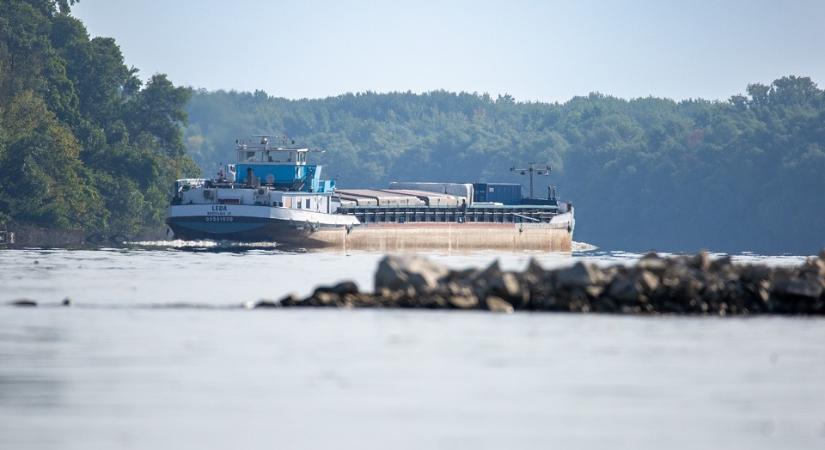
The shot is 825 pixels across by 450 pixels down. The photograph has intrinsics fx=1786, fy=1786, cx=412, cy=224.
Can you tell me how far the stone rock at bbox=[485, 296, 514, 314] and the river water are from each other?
0.97m

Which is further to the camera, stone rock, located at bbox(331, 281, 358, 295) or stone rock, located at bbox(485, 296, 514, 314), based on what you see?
stone rock, located at bbox(331, 281, 358, 295)

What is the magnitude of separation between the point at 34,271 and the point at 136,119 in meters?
79.9

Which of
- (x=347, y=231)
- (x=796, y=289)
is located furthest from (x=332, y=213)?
(x=796, y=289)

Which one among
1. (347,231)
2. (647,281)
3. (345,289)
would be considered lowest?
(347,231)

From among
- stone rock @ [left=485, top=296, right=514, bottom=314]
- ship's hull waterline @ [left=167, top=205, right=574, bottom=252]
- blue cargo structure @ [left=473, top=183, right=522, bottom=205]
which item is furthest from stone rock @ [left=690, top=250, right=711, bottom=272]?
blue cargo structure @ [left=473, top=183, right=522, bottom=205]

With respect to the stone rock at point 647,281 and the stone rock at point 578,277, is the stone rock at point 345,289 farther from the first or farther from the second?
the stone rock at point 647,281

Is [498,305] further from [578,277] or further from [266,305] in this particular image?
[266,305]

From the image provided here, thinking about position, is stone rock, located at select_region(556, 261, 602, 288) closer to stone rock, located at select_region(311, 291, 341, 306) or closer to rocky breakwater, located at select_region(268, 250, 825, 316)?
rocky breakwater, located at select_region(268, 250, 825, 316)

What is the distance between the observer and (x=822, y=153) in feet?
622

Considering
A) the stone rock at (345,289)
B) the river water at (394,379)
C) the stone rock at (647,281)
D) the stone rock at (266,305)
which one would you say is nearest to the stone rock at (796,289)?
the river water at (394,379)

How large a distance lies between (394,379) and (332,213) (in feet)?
253

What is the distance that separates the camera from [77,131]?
14288 centimetres

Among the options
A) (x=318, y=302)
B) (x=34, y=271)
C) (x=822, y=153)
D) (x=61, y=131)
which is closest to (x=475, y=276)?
(x=318, y=302)

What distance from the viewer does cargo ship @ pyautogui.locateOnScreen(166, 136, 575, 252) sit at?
104 metres
